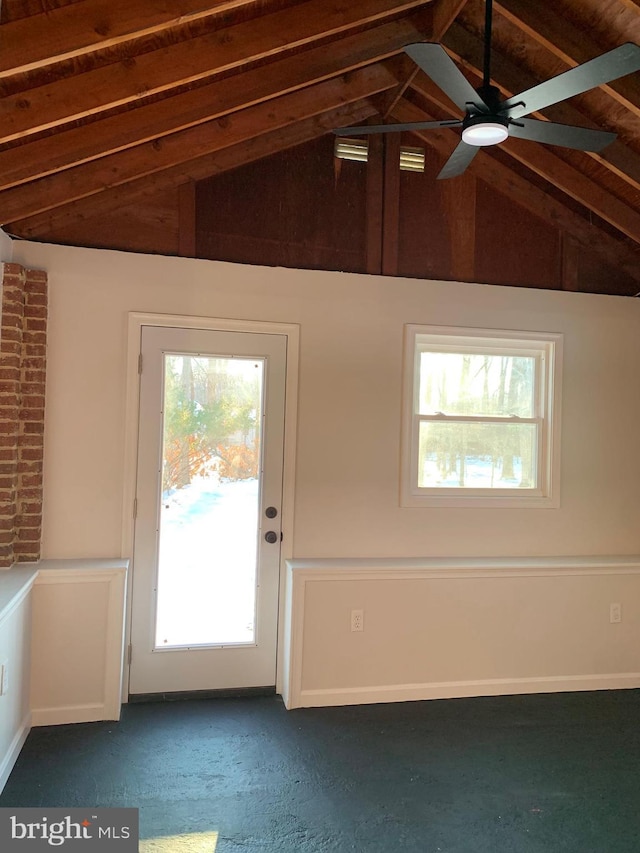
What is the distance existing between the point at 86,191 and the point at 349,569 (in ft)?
8.36

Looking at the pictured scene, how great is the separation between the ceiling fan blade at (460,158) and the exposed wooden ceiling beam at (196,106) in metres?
0.82

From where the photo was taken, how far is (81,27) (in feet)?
6.24

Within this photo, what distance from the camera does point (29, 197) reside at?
2.82 metres

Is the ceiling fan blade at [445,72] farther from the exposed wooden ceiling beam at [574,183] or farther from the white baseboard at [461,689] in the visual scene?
the white baseboard at [461,689]

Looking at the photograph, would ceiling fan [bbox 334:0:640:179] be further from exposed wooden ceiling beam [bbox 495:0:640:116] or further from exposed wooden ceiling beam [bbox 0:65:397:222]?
exposed wooden ceiling beam [bbox 0:65:397:222]

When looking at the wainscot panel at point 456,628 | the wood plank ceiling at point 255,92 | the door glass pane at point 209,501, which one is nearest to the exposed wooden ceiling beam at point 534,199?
the wood plank ceiling at point 255,92

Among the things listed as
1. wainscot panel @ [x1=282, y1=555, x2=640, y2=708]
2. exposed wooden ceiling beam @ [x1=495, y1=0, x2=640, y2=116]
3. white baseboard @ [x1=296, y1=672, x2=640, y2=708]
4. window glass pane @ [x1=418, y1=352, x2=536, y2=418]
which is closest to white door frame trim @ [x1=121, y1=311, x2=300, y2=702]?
wainscot panel @ [x1=282, y1=555, x2=640, y2=708]

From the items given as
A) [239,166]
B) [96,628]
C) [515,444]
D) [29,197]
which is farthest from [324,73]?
[96,628]

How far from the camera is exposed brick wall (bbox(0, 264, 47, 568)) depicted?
9.68 feet

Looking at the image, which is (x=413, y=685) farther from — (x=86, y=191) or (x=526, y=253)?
(x=86, y=191)

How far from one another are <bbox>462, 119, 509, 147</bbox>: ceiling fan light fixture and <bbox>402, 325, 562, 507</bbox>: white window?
1.50 meters

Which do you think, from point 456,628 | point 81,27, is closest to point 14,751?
point 456,628

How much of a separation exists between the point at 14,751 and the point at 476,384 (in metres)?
3.32
